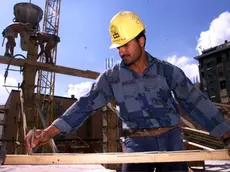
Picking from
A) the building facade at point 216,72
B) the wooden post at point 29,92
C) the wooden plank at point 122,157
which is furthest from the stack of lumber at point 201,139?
the building facade at point 216,72

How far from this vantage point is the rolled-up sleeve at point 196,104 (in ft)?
6.37

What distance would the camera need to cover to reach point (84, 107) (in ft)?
7.70

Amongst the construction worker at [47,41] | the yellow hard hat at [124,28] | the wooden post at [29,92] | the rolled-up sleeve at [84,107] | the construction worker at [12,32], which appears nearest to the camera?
the rolled-up sleeve at [84,107]

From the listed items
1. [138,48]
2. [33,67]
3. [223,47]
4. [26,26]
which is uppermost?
[223,47]

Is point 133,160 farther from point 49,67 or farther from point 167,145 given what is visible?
point 49,67

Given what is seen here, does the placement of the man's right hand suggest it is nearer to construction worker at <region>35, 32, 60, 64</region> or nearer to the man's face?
the man's face

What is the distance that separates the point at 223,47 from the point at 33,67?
48.9m

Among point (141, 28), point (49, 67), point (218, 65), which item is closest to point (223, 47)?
point (218, 65)

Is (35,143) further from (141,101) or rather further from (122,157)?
(141,101)

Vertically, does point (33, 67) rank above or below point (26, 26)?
below

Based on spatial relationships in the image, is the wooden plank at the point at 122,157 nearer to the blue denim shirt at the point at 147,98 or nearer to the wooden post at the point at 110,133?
the blue denim shirt at the point at 147,98

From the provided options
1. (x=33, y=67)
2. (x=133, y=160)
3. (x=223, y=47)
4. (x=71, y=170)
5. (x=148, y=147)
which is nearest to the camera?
(x=133, y=160)

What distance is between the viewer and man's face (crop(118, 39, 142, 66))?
2.29 meters

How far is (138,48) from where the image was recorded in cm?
234
